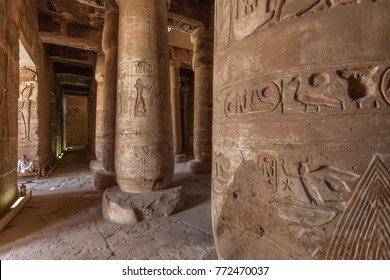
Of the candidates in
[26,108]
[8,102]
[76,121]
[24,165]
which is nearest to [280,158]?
[8,102]

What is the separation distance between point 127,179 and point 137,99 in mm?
1265

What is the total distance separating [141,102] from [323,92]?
113 inches

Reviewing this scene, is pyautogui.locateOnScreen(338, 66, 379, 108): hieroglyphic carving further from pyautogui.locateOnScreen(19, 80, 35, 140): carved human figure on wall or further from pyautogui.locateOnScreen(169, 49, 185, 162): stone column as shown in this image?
pyautogui.locateOnScreen(169, 49, 185, 162): stone column

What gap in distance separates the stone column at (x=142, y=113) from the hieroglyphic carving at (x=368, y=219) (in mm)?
2791

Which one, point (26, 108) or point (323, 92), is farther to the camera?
point (26, 108)

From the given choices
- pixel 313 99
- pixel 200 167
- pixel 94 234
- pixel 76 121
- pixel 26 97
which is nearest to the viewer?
pixel 313 99

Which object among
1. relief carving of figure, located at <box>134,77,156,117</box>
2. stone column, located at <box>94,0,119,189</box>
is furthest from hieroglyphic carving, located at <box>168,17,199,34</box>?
relief carving of figure, located at <box>134,77,156,117</box>

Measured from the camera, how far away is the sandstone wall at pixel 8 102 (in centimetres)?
337

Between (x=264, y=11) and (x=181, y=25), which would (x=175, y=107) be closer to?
(x=181, y=25)

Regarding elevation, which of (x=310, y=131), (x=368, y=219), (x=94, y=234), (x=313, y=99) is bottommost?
(x=94, y=234)

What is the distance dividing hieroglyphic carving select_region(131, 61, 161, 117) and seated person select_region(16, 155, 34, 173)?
15.4 feet

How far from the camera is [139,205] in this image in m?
3.30
